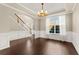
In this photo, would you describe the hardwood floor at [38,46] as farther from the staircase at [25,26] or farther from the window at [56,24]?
the window at [56,24]

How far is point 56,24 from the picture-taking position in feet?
5.98

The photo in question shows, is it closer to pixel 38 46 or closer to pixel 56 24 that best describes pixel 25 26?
pixel 38 46

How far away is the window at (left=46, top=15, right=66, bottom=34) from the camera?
1.79m

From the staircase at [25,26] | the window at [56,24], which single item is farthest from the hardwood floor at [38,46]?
the window at [56,24]

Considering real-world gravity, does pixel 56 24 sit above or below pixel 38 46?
above

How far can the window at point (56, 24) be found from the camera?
179 cm

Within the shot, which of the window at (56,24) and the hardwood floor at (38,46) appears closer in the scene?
the hardwood floor at (38,46)

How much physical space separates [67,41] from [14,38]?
117 centimetres

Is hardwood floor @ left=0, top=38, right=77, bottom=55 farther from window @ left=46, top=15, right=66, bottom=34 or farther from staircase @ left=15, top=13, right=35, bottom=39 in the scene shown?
window @ left=46, top=15, right=66, bottom=34

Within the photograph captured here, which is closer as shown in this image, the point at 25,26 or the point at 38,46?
the point at 25,26

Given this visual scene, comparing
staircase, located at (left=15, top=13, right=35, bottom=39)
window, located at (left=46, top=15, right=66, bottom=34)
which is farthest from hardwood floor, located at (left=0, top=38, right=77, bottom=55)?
window, located at (left=46, top=15, right=66, bottom=34)

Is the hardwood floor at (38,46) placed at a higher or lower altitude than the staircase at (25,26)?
lower

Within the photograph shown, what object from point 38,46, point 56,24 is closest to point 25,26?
point 38,46

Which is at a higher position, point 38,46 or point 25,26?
point 25,26
